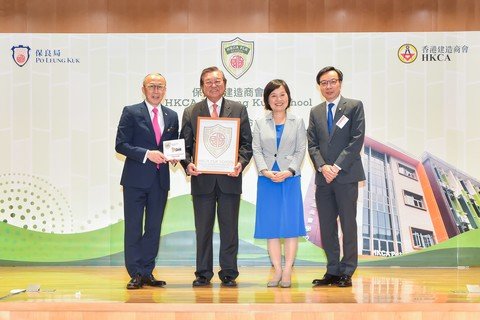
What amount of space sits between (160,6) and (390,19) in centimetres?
235

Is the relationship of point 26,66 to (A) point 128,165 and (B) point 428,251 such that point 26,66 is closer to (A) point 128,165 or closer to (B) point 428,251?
(A) point 128,165

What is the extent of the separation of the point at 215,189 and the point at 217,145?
347mm

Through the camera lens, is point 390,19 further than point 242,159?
Yes

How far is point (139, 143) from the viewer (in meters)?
4.73

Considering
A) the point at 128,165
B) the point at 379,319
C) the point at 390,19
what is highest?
Answer: the point at 390,19

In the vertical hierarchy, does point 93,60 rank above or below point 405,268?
above

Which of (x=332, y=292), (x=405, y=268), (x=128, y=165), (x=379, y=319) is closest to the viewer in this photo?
(x=379, y=319)

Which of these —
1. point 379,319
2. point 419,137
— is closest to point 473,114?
point 419,137

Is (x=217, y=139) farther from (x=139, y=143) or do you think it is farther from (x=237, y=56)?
(x=237, y=56)

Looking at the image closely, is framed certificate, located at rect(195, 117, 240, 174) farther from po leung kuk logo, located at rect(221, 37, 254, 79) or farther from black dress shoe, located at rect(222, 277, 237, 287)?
po leung kuk logo, located at rect(221, 37, 254, 79)

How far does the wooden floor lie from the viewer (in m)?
3.72

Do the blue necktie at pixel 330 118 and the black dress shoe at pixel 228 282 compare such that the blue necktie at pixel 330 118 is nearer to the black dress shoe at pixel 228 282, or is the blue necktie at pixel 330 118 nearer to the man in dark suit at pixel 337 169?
the man in dark suit at pixel 337 169

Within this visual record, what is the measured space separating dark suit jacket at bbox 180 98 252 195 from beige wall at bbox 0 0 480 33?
185 cm

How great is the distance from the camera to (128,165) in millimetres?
4715
